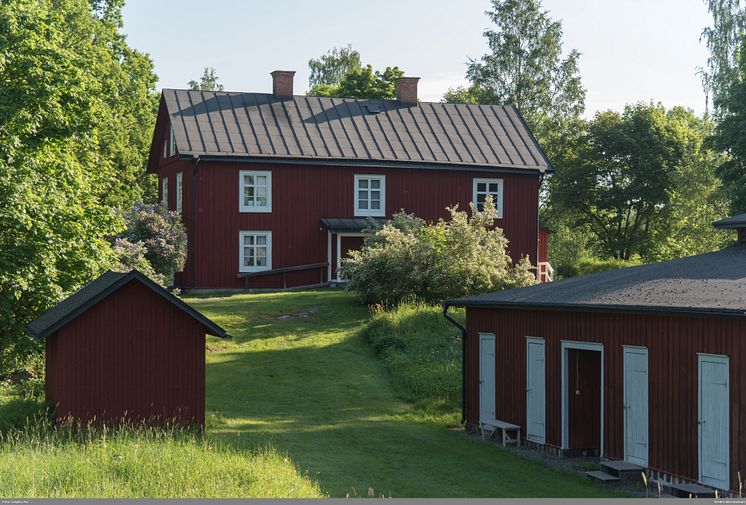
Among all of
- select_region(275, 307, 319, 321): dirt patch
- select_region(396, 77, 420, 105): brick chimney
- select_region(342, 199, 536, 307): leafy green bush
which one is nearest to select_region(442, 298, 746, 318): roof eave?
select_region(342, 199, 536, 307): leafy green bush

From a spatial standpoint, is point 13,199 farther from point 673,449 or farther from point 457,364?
point 673,449

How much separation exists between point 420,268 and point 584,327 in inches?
573

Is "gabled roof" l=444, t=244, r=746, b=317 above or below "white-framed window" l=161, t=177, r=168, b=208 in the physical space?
below

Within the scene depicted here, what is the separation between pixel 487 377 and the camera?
77.7ft

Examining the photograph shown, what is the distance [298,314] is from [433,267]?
4556mm

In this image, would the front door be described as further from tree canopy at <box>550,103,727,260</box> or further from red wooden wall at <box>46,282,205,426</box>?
tree canopy at <box>550,103,727,260</box>

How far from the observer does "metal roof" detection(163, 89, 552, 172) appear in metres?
41.0

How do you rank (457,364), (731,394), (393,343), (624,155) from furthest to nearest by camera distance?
(624,155), (393,343), (457,364), (731,394)

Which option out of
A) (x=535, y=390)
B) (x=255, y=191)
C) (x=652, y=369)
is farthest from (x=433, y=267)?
(x=652, y=369)

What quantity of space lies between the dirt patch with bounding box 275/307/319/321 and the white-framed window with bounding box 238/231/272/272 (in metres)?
6.23

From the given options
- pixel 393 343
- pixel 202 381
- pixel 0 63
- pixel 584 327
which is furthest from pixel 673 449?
pixel 0 63

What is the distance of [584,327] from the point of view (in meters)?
20.1

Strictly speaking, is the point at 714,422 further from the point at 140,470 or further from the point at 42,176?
the point at 42,176

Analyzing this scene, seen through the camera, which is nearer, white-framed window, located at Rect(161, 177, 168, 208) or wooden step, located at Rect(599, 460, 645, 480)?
wooden step, located at Rect(599, 460, 645, 480)
